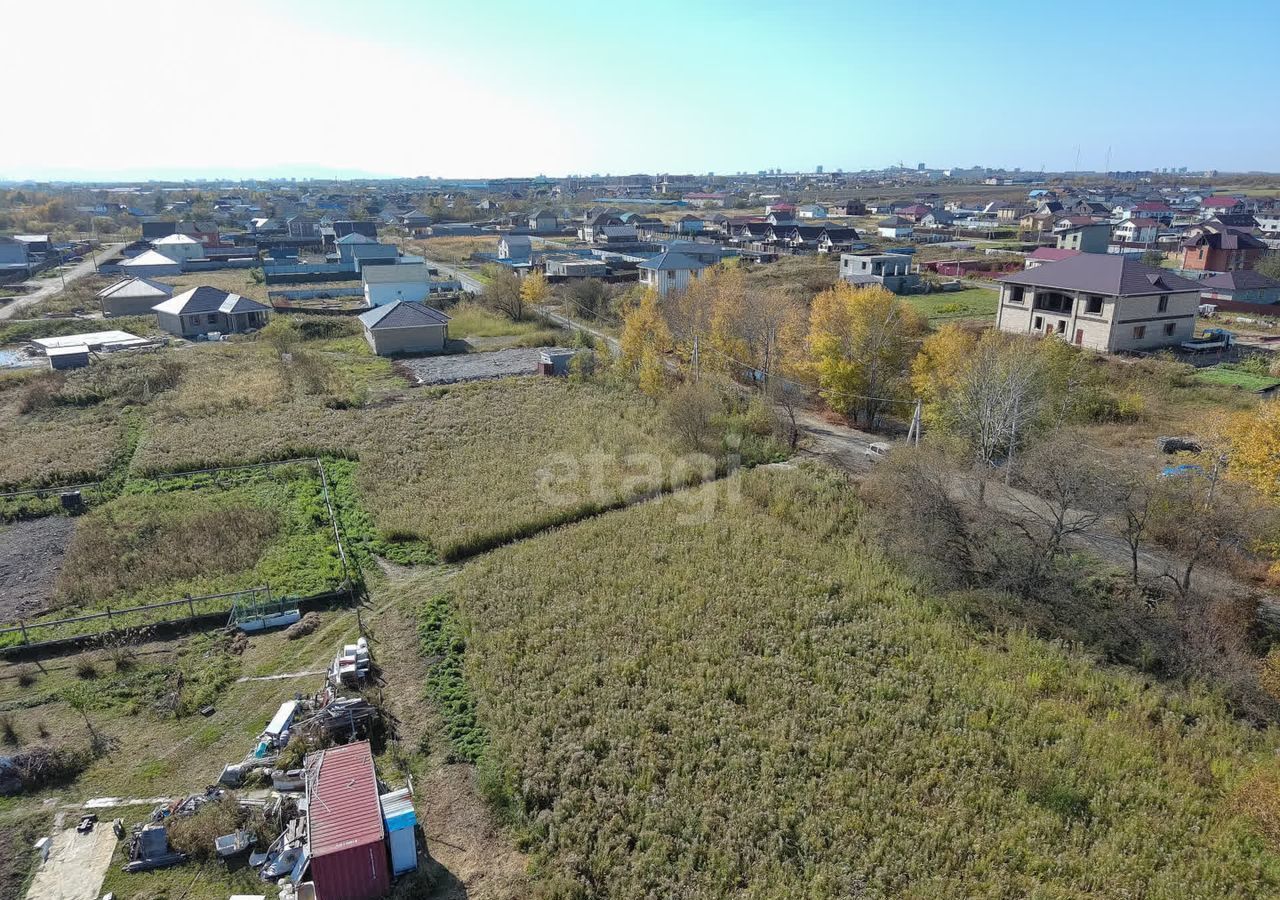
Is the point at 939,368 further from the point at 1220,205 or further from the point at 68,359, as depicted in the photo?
the point at 1220,205

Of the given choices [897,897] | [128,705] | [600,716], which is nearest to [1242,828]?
[897,897]

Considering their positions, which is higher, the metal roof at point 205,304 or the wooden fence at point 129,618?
the metal roof at point 205,304

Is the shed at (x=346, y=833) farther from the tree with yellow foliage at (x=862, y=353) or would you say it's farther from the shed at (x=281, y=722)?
the tree with yellow foliage at (x=862, y=353)

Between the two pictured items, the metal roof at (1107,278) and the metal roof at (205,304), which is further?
the metal roof at (205,304)

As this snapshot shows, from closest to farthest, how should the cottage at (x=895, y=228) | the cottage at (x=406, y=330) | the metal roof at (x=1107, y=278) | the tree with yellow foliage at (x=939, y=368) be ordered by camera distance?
the tree with yellow foliage at (x=939, y=368), the metal roof at (x=1107, y=278), the cottage at (x=406, y=330), the cottage at (x=895, y=228)

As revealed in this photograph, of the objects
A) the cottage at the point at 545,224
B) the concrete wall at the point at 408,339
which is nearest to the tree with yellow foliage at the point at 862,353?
the concrete wall at the point at 408,339

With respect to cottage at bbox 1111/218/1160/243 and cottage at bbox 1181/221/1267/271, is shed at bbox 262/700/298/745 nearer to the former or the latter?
cottage at bbox 1181/221/1267/271

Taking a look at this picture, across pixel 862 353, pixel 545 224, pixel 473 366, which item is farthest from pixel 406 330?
pixel 545 224
